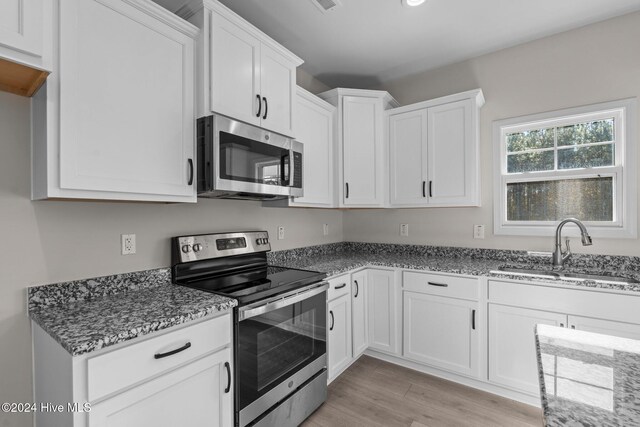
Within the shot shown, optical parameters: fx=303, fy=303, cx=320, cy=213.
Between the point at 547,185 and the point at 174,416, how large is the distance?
303 cm

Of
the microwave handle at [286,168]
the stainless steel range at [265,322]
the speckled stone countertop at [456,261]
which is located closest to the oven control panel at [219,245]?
the stainless steel range at [265,322]

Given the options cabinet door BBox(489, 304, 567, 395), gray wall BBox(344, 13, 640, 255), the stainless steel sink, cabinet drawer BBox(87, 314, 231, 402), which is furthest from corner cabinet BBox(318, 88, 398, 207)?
cabinet drawer BBox(87, 314, 231, 402)

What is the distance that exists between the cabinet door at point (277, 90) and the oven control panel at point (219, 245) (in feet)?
2.65

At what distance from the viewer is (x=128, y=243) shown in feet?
5.49

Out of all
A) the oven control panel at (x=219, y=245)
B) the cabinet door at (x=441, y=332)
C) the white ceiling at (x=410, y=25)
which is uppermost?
the white ceiling at (x=410, y=25)

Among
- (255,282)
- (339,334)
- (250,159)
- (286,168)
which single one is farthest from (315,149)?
(339,334)

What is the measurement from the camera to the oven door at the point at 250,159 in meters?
1.65

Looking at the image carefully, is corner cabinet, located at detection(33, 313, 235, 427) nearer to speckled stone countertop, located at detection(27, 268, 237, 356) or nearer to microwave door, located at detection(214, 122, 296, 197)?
speckled stone countertop, located at detection(27, 268, 237, 356)

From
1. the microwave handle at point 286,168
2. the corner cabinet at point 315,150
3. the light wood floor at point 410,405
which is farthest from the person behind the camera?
the corner cabinet at point 315,150

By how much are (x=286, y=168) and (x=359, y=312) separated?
54.7 inches

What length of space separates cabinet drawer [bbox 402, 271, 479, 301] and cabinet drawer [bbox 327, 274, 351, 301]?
486 millimetres

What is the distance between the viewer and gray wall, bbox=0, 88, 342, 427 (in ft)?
4.28

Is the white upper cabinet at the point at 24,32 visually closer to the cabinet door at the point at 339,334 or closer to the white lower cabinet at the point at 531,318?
the cabinet door at the point at 339,334

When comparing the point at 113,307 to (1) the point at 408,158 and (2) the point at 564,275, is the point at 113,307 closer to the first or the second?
(1) the point at 408,158
